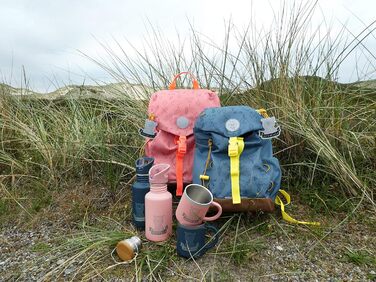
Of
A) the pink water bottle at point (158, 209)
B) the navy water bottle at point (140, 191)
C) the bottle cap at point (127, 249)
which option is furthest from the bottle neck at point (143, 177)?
the bottle cap at point (127, 249)

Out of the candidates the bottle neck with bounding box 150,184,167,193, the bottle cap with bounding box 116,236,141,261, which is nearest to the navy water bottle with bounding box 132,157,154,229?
the bottle neck with bounding box 150,184,167,193

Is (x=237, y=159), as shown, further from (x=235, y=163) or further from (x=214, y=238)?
(x=214, y=238)

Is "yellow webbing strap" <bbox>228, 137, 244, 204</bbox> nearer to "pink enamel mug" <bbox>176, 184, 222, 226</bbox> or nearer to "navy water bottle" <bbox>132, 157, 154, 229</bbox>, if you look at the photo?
"pink enamel mug" <bbox>176, 184, 222, 226</bbox>

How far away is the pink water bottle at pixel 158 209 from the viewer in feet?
6.56

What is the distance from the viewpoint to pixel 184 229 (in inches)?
72.6

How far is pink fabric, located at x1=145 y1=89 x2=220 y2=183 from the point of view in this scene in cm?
233

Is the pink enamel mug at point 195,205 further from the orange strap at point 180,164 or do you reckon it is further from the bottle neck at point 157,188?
the orange strap at point 180,164

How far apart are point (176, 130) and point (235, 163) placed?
1.53 ft

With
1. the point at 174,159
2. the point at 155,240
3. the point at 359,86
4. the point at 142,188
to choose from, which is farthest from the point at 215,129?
the point at 359,86

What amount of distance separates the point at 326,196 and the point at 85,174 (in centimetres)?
174

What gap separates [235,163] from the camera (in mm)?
2059

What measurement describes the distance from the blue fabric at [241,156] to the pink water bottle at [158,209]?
0.24 m

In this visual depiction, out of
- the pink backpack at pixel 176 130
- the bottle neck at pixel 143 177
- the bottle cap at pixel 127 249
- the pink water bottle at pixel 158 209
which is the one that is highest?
the pink backpack at pixel 176 130

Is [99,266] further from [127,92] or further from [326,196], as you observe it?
[127,92]
